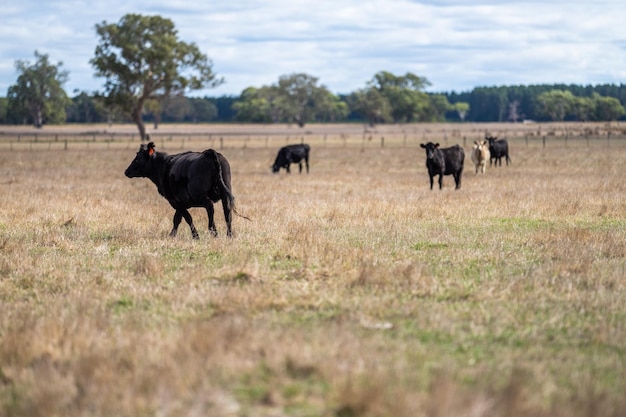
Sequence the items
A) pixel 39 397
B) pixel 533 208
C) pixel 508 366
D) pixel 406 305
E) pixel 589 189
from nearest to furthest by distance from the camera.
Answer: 1. pixel 39 397
2. pixel 508 366
3. pixel 406 305
4. pixel 533 208
5. pixel 589 189

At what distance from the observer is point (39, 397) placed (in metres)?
5.20

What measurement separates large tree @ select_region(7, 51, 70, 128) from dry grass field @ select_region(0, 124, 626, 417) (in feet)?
399

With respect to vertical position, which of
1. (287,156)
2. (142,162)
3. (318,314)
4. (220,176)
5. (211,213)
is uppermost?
(142,162)

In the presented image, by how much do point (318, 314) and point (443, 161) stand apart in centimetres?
1636

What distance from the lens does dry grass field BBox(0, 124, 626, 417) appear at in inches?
204

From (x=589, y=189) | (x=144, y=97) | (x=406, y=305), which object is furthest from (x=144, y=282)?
(x=144, y=97)

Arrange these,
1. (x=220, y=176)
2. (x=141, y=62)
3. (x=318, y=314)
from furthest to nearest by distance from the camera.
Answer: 1. (x=141, y=62)
2. (x=220, y=176)
3. (x=318, y=314)

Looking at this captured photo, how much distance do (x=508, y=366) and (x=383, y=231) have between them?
785 centimetres

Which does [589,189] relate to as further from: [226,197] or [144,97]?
[144,97]

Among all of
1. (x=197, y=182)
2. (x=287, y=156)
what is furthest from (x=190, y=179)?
(x=287, y=156)

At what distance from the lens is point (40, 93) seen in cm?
13212

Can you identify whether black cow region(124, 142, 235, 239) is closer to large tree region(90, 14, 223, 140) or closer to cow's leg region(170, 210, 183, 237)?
cow's leg region(170, 210, 183, 237)

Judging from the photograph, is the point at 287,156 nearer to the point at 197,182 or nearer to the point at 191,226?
the point at 191,226

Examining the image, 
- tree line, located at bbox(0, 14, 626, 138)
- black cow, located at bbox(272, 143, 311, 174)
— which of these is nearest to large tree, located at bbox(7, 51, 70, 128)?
tree line, located at bbox(0, 14, 626, 138)
